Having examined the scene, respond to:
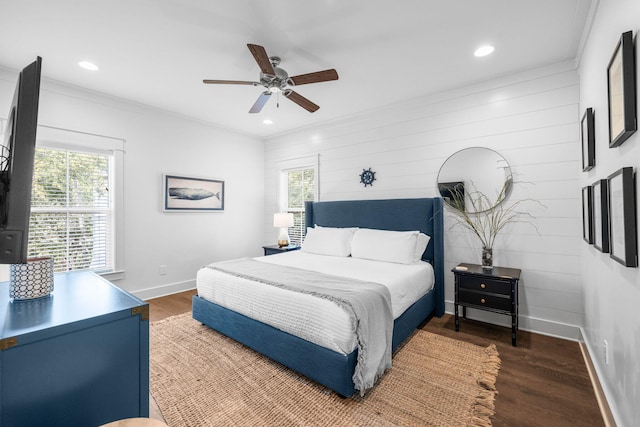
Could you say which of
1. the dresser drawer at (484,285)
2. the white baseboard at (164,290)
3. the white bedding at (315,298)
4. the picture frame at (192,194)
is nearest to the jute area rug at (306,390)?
the white bedding at (315,298)

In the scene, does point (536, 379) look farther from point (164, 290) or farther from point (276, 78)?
point (164, 290)

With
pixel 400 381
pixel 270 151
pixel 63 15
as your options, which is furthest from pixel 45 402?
pixel 270 151

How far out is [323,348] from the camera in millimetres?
1986

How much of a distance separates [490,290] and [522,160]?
141cm

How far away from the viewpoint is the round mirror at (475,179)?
3.20 meters

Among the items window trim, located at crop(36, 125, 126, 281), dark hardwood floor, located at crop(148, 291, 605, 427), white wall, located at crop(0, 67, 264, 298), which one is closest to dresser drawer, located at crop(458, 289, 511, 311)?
dark hardwood floor, located at crop(148, 291, 605, 427)

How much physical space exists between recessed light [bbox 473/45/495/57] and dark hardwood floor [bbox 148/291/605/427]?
2.72 meters

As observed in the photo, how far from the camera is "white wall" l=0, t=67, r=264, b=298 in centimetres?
348

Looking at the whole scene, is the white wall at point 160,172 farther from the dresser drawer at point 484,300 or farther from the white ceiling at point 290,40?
the dresser drawer at point 484,300

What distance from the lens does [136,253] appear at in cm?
396

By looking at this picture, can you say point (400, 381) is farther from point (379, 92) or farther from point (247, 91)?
point (247, 91)

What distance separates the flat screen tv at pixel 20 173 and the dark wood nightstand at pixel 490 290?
3167 millimetres

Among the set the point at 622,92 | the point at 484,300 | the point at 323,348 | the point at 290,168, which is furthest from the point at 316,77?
the point at 290,168

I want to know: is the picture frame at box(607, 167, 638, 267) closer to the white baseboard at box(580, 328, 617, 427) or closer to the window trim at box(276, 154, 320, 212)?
the white baseboard at box(580, 328, 617, 427)
